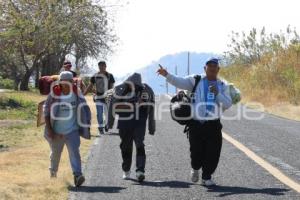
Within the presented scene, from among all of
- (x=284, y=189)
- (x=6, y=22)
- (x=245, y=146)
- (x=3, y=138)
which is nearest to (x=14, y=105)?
(x=6, y=22)

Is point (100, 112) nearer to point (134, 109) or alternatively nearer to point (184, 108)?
point (134, 109)

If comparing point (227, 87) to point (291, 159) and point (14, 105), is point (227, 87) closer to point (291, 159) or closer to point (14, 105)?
point (291, 159)

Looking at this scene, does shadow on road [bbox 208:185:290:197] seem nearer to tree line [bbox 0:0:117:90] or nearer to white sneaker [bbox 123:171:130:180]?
white sneaker [bbox 123:171:130:180]

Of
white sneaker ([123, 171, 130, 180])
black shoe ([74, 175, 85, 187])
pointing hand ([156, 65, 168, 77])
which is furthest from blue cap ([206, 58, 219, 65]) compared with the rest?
black shoe ([74, 175, 85, 187])

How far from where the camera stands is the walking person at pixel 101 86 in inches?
664

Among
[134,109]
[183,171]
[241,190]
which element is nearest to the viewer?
[241,190]

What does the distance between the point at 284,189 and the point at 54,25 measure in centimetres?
2348

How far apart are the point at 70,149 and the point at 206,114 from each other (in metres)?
2.01

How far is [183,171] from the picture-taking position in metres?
10.8

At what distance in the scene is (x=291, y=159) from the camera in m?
12.0

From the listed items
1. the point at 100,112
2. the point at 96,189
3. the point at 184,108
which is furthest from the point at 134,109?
the point at 100,112

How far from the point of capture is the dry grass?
29.1 feet

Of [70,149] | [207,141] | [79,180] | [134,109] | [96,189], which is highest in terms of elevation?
[134,109]

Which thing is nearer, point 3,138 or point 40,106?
point 40,106
